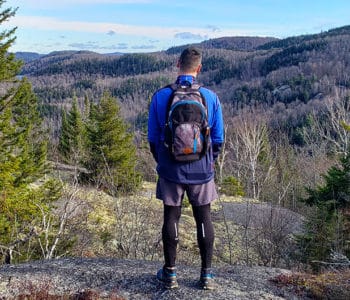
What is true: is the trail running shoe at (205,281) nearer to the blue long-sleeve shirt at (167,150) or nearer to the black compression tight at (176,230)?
the black compression tight at (176,230)

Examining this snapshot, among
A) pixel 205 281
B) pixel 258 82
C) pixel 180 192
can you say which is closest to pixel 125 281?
pixel 205 281

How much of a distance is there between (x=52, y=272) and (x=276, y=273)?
2.87 meters

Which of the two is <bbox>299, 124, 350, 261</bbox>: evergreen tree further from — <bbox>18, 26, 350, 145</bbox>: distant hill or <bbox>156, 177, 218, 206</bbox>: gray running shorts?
<bbox>18, 26, 350, 145</bbox>: distant hill

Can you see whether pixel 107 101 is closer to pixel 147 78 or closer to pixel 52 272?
pixel 52 272

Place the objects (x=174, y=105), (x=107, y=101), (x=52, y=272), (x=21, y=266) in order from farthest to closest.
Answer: (x=107, y=101)
(x=21, y=266)
(x=52, y=272)
(x=174, y=105)

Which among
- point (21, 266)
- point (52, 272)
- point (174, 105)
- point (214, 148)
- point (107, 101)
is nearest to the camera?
point (174, 105)

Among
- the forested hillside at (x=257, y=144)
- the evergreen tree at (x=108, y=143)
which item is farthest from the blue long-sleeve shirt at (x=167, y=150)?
the evergreen tree at (x=108, y=143)

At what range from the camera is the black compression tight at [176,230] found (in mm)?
4379

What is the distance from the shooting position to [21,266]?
548 centimetres

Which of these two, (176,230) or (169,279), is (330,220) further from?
(176,230)

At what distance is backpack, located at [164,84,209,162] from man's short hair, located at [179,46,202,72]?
183mm

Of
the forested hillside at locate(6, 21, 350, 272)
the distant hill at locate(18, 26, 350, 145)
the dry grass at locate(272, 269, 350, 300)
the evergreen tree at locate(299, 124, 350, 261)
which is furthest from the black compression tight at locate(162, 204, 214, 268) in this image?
the distant hill at locate(18, 26, 350, 145)

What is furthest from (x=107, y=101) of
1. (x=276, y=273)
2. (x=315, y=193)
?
(x=276, y=273)

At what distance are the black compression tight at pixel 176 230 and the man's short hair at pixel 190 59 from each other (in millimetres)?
1450
